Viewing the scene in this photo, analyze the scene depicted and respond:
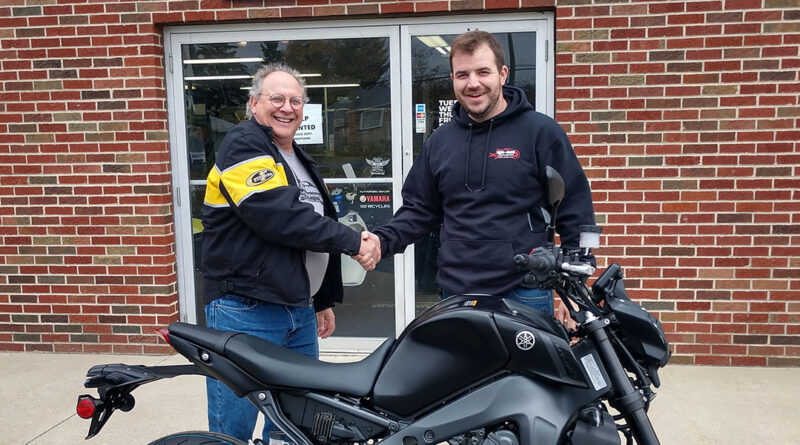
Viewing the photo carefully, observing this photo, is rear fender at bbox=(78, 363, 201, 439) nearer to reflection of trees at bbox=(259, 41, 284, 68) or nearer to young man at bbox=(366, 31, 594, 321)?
young man at bbox=(366, 31, 594, 321)

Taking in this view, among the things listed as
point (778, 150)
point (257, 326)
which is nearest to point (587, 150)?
point (778, 150)

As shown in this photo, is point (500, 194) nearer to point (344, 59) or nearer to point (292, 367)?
point (292, 367)

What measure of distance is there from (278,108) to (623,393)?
1.68 m

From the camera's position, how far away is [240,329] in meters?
2.54

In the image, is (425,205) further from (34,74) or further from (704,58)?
(34,74)

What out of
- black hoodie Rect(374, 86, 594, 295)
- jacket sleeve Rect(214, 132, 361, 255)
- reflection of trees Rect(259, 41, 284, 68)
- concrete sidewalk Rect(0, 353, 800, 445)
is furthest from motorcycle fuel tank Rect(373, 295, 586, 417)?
reflection of trees Rect(259, 41, 284, 68)

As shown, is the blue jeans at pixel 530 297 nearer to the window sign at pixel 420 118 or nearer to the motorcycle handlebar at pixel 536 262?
the motorcycle handlebar at pixel 536 262

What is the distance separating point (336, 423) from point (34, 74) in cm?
424

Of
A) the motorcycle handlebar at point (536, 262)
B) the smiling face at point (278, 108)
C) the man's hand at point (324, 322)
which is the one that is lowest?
the man's hand at point (324, 322)

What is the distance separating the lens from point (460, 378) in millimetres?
1873

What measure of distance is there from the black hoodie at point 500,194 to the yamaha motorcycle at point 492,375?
53cm

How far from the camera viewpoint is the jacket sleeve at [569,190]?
2527 millimetres

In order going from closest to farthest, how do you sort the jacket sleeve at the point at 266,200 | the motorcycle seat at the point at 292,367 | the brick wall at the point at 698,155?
1. the motorcycle seat at the point at 292,367
2. the jacket sleeve at the point at 266,200
3. the brick wall at the point at 698,155

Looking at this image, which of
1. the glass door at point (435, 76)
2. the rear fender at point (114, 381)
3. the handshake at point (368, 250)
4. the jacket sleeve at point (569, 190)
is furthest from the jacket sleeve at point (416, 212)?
the glass door at point (435, 76)
